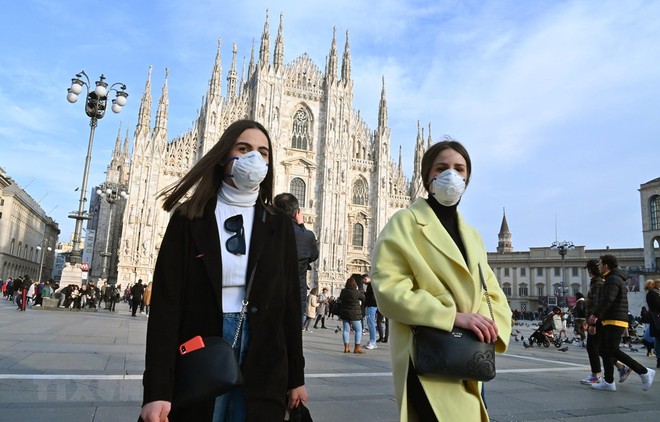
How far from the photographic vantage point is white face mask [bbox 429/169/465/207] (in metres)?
2.38

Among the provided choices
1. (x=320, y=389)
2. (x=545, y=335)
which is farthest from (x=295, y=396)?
(x=545, y=335)

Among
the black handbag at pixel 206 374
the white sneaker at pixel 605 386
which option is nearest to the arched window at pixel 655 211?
the white sneaker at pixel 605 386

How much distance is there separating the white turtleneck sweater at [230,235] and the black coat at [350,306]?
7.31m

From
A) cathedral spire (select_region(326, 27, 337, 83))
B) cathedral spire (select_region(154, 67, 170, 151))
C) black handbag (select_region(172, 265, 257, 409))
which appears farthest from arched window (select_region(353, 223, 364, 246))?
black handbag (select_region(172, 265, 257, 409))

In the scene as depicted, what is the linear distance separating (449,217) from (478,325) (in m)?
0.64

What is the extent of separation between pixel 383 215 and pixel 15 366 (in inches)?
1345

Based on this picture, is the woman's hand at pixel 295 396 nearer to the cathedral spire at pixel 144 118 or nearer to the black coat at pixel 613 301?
the black coat at pixel 613 301

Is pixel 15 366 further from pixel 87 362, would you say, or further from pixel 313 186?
pixel 313 186

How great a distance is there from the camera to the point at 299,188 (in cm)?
3750

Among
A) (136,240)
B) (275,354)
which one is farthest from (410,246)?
(136,240)

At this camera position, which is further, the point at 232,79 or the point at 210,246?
the point at 232,79

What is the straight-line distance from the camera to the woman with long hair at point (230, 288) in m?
1.78

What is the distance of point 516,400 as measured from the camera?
15.3 feet

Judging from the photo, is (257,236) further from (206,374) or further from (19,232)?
(19,232)
